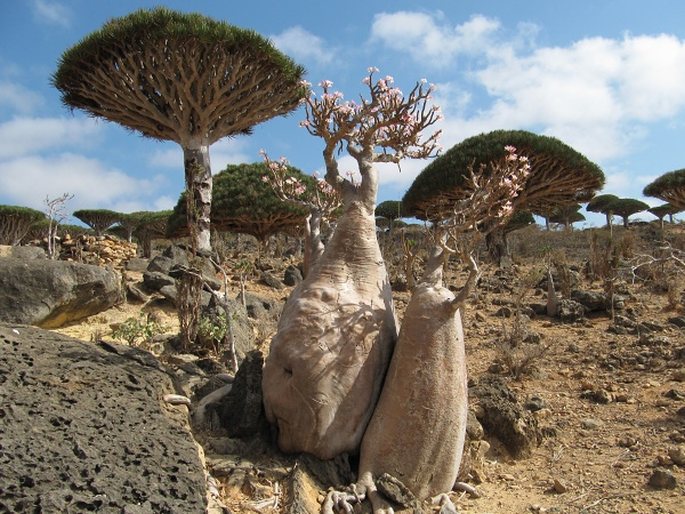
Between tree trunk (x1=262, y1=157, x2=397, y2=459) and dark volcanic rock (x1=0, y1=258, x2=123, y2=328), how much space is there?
2832mm

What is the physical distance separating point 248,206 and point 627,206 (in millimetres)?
25077

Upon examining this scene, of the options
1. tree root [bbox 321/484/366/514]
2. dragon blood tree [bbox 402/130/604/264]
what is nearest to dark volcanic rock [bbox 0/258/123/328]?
tree root [bbox 321/484/366/514]

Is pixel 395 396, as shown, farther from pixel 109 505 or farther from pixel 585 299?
pixel 585 299

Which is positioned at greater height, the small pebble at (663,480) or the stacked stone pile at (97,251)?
the stacked stone pile at (97,251)

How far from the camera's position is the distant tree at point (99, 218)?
26.8m

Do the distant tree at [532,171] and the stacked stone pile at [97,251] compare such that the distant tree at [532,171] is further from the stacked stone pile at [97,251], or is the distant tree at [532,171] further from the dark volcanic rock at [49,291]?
the dark volcanic rock at [49,291]

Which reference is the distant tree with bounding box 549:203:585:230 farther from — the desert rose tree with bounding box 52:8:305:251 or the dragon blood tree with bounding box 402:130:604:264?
the desert rose tree with bounding box 52:8:305:251

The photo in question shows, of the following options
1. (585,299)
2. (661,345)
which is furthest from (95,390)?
(585,299)

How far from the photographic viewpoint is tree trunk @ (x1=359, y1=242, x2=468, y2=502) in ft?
10.4

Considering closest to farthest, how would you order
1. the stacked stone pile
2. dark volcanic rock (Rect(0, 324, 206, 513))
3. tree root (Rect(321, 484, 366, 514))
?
dark volcanic rock (Rect(0, 324, 206, 513)) < tree root (Rect(321, 484, 366, 514)) < the stacked stone pile

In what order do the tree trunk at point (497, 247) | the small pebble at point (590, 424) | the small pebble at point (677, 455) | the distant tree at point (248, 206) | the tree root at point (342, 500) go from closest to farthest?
1. the tree root at point (342, 500)
2. the small pebble at point (677, 455)
3. the small pebble at point (590, 424)
4. the tree trunk at point (497, 247)
5. the distant tree at point (248, 206)

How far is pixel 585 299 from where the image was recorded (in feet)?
27.8

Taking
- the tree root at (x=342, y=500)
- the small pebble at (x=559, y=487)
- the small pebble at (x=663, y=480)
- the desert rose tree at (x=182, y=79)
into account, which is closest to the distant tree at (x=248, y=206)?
the desert rose tree at (x=182, y=79)

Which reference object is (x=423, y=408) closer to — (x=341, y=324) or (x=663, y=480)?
(x=341, y=324)
